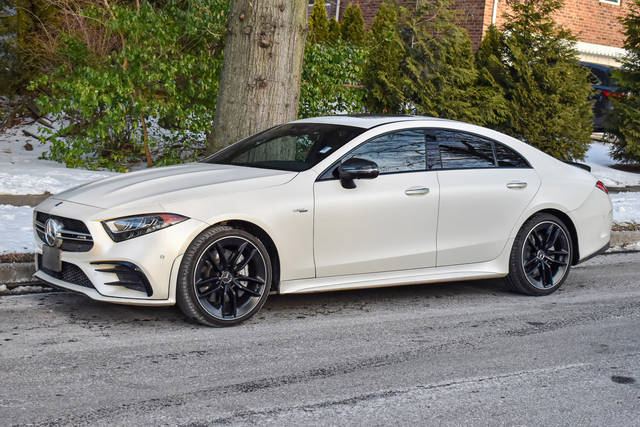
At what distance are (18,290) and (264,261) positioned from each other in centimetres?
221

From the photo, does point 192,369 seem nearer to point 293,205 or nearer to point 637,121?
point 293,205

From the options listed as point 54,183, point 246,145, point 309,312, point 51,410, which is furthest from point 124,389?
point 54,183

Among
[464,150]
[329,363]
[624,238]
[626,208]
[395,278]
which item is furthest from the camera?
[626,208]

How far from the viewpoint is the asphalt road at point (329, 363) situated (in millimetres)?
4328

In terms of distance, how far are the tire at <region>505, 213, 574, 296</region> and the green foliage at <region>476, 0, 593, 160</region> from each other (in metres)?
7.53

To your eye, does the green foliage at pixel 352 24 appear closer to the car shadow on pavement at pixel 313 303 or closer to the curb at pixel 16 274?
the car shadow on pavement at pixel 313 303

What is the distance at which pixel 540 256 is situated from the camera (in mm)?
7484

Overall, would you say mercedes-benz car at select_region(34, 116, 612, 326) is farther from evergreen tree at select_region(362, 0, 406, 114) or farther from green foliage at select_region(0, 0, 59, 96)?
green foliage at select_region(0, 0, 59, 96)

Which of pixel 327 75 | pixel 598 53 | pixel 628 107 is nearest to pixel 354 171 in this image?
pixel 327 75

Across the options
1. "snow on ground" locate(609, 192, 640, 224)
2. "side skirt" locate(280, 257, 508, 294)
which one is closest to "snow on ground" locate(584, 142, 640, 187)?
"snow on ground" locate(609, 192, 640, 224)

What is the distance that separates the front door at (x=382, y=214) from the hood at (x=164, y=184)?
0.46 m

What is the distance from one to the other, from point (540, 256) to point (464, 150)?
3.91 ft

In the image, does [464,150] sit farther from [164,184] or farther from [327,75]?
[327,75]

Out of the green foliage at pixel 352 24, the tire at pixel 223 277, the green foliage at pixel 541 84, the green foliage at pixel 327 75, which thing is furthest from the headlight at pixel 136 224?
the green foliage at pixel 352 24
